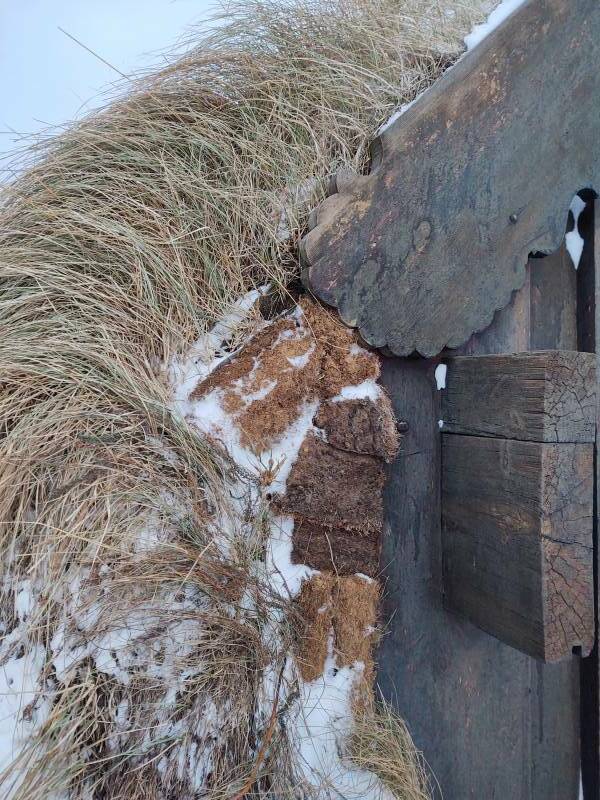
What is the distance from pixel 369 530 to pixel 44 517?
0.82 m

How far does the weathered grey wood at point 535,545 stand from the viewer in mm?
1202

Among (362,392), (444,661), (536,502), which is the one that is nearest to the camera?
(536,502)

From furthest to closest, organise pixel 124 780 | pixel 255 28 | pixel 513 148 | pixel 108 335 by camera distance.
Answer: pixel 255 28 < pixel 513 148 < pixel 108 335 < pixel 124 780

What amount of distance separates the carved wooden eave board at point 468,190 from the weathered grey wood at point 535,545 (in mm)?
398

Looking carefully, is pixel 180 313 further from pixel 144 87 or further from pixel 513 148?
pixel 513 148

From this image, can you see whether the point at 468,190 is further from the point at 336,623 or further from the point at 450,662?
the point at 450,662

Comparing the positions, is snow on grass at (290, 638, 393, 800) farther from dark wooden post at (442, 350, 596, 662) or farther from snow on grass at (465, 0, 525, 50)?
snow on grass at (465, 0, 525, 50)

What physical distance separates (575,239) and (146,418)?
1.53m

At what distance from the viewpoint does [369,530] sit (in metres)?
1.41

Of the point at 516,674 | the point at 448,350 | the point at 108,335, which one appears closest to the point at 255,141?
the point at 108,335

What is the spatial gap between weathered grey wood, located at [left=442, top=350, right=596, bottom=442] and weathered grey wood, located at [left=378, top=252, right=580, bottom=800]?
0.70 feet

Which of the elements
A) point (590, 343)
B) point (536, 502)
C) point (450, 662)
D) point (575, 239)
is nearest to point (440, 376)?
point (536, 502)

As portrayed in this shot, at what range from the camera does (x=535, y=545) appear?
3.97 ft

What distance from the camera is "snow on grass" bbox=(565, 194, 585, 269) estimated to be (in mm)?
1792
